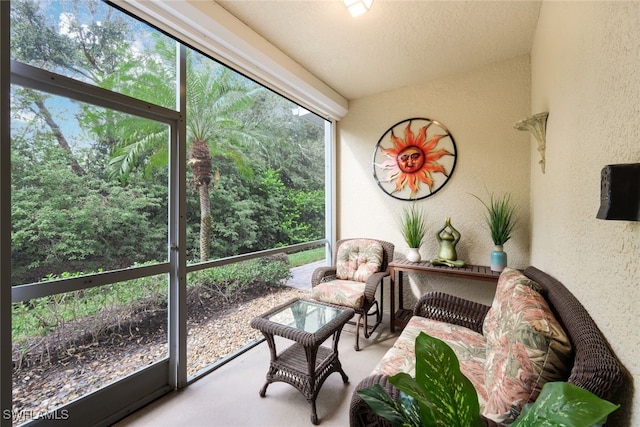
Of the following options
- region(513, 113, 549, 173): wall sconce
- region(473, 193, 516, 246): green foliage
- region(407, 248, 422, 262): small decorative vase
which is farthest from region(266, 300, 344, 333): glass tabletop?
region(513, 113, 549, 173): wall sconce

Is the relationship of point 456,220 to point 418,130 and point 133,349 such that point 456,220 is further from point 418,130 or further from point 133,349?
point 133,349

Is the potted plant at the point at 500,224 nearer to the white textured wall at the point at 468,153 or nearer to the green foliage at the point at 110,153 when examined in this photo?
the white textured wall at the point at 468,153

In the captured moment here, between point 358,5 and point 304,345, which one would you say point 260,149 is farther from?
point 304,345

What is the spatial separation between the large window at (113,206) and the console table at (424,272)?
5.13 ft

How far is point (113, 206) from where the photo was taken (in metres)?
1.58

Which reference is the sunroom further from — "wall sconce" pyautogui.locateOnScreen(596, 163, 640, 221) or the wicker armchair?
the wicker armchair

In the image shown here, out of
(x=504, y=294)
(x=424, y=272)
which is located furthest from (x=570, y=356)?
(x=424, y=272)

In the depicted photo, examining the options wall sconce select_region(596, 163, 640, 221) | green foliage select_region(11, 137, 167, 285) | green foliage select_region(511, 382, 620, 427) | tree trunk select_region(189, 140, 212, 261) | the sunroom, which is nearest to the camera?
green foliage select_region(511, 382, 620, 427)

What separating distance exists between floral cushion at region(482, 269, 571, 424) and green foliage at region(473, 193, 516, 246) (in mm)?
1572

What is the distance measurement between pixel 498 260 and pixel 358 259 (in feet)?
4.52

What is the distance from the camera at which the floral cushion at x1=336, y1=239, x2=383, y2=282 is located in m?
2.93

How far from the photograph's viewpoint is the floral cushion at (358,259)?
293 centimetres

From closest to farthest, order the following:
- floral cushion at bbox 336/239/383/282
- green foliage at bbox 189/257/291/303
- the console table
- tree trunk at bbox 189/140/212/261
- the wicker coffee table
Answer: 1. the wicker coffee table
2. tree trunk at bbox 189/140/212/261
3. green foliage at bbox 189/257/291/303
4. the console table
5. floral cushion at bbox 336/239/383/282

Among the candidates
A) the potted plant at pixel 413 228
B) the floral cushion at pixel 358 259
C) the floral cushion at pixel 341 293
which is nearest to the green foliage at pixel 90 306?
the floral cushion at pixel 341 293
